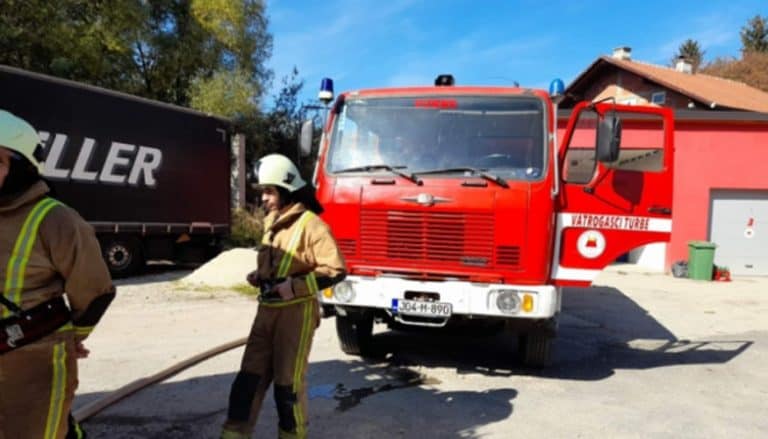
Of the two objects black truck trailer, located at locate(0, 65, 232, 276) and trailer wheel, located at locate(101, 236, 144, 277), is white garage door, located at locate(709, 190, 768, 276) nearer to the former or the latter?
black truck trailer, located at locate(0, 65, 232, 276)

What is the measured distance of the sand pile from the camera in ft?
35.4

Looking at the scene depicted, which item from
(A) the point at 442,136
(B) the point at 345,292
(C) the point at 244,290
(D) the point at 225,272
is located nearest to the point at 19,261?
(B) the point at 345,292

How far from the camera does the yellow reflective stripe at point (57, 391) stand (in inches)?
90.2

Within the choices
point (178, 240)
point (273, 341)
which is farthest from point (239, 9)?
point (273, 341)

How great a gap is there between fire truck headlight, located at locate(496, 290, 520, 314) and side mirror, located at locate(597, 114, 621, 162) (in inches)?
54.9

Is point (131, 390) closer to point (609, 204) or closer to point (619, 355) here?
point (609, 204)

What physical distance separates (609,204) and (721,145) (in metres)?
12.7

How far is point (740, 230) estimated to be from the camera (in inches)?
624

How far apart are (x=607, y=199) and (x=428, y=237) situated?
161 centimetres

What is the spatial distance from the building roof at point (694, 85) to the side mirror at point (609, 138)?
17.6m

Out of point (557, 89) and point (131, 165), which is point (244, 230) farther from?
point (557, 89)

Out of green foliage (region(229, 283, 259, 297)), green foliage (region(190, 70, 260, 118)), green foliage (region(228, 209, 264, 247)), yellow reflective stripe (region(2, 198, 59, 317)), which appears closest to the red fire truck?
yellow reflective stripe (region(2, 198, 59, 317))

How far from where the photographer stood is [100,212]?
417 inches

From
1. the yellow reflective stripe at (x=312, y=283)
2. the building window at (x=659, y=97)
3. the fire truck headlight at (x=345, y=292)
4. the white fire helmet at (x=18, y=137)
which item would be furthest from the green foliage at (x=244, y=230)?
the building window at (x=659, y=97)
